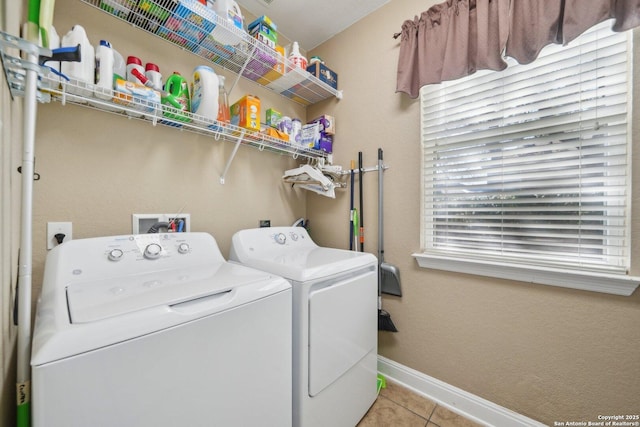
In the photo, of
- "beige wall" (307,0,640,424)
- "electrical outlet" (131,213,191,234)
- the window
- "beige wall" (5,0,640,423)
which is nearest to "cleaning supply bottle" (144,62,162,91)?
"beige wall" (5,0,640,423)

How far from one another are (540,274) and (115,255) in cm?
200

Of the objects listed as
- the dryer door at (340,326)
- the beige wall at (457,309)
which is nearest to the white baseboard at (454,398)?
the beige wall at (457,309)

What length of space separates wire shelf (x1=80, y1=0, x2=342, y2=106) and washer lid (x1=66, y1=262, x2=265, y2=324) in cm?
127

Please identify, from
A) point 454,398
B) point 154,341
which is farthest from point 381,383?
point 154,341

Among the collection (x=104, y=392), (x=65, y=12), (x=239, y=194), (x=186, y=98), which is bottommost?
(x=104, y=392)

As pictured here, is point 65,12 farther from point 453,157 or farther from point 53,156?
point 453,157

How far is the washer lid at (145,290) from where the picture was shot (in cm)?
69

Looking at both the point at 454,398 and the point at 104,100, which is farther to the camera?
the point at 454,398

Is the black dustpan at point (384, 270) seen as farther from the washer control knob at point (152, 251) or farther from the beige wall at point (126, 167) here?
the washer control knob at point (152, 251)

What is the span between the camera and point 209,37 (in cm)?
143

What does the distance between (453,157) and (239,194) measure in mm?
1503

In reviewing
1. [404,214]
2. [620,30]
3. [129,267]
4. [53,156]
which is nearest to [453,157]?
[404,214]

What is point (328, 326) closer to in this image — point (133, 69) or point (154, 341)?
point (154, 341)

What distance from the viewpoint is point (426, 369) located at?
1.65 m
